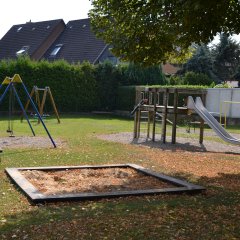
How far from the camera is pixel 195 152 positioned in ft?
43.6

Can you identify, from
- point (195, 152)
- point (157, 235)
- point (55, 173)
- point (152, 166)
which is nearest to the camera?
point (157, 235)

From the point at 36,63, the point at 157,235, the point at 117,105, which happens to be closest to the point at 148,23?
the point at 157,235

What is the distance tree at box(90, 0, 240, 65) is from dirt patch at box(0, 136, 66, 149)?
4721mm

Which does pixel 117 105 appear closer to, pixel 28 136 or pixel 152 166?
pixel 28 136

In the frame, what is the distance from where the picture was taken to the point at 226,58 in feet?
152

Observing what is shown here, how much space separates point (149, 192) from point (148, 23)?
335 cm

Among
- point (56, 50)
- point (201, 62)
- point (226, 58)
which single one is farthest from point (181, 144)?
point (226, 58)

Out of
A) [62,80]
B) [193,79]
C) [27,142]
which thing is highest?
[193,79]

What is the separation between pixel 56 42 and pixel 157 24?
39.4 m

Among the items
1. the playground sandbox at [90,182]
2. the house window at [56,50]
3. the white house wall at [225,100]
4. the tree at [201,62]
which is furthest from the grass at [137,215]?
the house window at [56,50]

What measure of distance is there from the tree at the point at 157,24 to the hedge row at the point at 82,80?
19.7 metres

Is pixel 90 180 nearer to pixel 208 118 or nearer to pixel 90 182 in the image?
pixel 90 182

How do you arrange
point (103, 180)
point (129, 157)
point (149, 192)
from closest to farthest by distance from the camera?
point (149, 192) → point (103, 180) → point (129, 157)

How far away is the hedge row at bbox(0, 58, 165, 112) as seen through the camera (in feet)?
96.4
